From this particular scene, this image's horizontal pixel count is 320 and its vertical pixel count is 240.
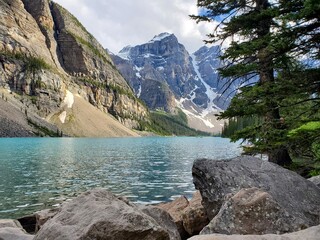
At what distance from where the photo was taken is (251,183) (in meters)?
11.2

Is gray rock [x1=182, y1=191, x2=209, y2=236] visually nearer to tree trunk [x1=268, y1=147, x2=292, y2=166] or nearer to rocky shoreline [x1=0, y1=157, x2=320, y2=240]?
rocky shoreline [x1=0, y1=157, x2=320, y2=240]

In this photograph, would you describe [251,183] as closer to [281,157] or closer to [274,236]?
[274,236]

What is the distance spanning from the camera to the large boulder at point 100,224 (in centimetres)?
741

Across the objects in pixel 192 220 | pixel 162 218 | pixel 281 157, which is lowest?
pixel 192 220

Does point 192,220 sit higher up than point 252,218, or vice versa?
point 252,218

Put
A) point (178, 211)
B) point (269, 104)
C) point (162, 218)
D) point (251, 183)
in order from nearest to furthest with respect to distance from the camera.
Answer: point (162, 218), point (251, 183), point (178, 211), point (269, 104)

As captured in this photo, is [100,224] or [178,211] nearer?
[100,224]

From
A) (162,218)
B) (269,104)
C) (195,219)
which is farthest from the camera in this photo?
(269,104)

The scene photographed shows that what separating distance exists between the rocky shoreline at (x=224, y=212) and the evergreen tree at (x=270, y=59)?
390 centimetres

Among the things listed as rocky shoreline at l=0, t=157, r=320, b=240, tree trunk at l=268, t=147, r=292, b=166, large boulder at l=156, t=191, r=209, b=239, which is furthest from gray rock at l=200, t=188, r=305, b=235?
tree trunk at l=268, t=147, r=292, b=166

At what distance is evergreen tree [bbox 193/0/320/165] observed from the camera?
1245 cm

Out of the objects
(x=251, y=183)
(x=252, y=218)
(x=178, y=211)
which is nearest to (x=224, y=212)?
(x=252, y=218)

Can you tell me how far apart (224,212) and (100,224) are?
3.17 m

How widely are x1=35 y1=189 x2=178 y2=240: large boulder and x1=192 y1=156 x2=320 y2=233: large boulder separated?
3.59 meters
